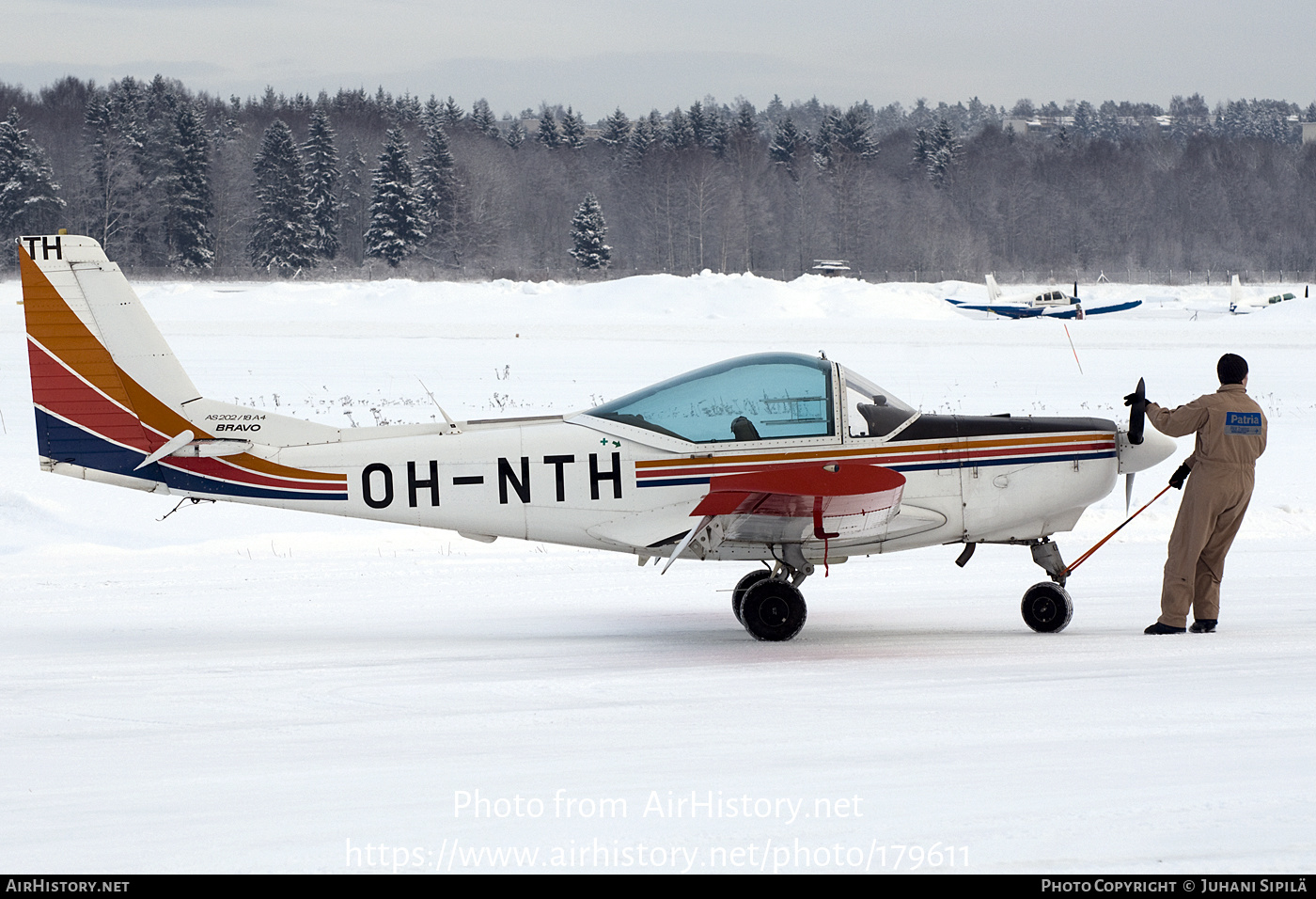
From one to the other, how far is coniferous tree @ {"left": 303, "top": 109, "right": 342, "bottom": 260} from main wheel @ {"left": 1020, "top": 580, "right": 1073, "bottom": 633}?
247 feet

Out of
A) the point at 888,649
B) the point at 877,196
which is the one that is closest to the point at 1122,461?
the point at 888,649

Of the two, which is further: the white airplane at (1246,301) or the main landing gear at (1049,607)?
the white airplane at (1246,301)

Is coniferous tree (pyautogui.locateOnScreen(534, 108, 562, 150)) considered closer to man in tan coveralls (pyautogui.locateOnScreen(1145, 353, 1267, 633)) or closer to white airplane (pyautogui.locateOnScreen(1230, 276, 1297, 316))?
white airplane (pyautogui.locateOnScreen(1230, 276, 1297, 316))

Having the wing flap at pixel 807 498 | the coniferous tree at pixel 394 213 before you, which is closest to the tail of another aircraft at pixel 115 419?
the wing flap at pixel 807 498

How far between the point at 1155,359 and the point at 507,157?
76848 mm

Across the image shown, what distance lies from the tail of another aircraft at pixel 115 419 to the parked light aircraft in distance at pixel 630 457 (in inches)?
0.5

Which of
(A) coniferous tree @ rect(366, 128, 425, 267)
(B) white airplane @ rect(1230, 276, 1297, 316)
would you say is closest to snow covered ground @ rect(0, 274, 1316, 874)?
(B) white airplane @ rect(1230, 276, 1297, 316)

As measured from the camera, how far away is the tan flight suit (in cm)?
741

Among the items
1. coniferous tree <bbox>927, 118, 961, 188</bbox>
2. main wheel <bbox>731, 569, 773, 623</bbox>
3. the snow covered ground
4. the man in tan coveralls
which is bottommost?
the snow covered ground

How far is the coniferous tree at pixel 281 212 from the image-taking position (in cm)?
7550

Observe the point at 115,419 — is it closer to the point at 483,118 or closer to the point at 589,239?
the point at 589,239

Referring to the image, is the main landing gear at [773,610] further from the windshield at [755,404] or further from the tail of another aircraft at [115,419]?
the tail of another aircraft at [115,419]

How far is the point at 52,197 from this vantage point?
66.6 meters
